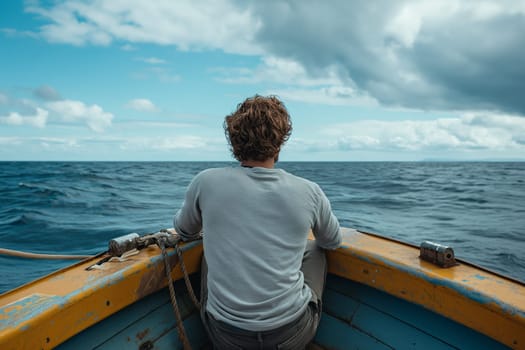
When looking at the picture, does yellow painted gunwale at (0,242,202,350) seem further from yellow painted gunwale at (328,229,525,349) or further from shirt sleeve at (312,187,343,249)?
yellow painted gunwale at (328,229,525,349)

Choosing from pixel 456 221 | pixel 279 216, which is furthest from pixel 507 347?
pixel 456 221

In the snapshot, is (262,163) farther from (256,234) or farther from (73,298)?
(73,298)

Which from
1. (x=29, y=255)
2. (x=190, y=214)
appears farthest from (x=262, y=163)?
(x=29, y=255)

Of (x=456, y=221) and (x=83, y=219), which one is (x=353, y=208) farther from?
(x=83, y=219)

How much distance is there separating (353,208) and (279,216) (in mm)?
10312

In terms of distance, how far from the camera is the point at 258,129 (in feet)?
4.57

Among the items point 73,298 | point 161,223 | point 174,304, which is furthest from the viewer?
point 161,223

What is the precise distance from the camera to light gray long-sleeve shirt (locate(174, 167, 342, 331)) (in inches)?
52.5

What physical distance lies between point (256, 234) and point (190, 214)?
413 mm

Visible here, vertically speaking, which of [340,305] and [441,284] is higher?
[441,284]

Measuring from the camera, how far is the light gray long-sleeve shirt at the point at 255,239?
1.33m

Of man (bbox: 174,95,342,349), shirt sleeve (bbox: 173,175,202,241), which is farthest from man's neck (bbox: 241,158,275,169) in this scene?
shirt sleeve (bbox: 173,175,202,241)

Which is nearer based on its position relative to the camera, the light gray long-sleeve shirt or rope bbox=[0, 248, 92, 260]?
the light gray long-sleeve shirt

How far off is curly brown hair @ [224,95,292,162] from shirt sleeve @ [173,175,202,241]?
0.76ft
